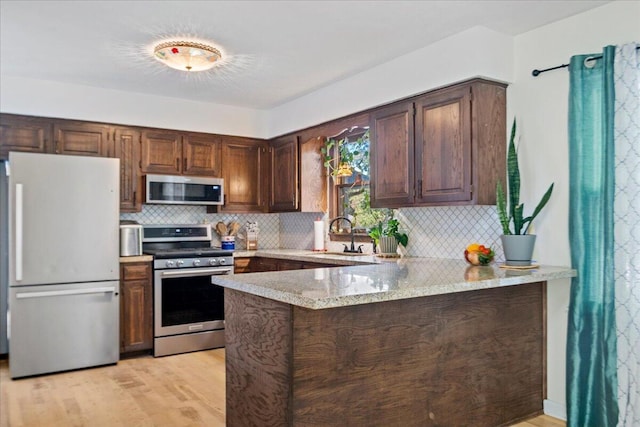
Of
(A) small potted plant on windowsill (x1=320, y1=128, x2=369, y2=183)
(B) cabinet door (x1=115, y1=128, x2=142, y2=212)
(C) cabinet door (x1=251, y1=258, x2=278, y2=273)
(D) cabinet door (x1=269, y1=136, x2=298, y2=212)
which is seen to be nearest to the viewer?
(B) cabinet door (x1=115, y1=128, x2=142, y2=212)

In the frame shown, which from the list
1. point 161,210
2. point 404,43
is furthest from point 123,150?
point 404,43

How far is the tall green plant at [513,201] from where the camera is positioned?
10.0 ft

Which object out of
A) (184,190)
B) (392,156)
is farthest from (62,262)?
(392,156)

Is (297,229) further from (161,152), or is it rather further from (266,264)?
(161,152)

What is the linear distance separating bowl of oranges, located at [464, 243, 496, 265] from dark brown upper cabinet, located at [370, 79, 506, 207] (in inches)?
12.1

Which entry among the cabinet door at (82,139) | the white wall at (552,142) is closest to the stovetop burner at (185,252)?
the cabinet door at (82,139)

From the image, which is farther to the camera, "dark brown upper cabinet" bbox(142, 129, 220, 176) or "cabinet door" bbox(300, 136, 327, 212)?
"cabinet door" bbox(300, 136, 327, 212)

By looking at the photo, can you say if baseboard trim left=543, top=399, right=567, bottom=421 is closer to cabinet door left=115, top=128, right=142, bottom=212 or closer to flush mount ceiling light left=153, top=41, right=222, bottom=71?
flush mount ceiling light left=153, top=41, right=222, bottom=71

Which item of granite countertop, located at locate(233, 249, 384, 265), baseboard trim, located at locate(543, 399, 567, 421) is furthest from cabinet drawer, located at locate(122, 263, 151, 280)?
baseboard trim, located at locate(543, 399, 567, 421)

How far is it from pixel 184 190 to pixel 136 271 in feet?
3.10

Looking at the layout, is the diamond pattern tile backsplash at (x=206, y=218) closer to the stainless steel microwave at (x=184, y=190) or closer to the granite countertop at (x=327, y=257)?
the stainless steel microwave at (x=184, y=190)

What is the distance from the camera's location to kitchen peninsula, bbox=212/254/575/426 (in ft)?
7.01

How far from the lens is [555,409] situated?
3.08 m

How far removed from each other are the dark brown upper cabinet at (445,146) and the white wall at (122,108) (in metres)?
2.01
